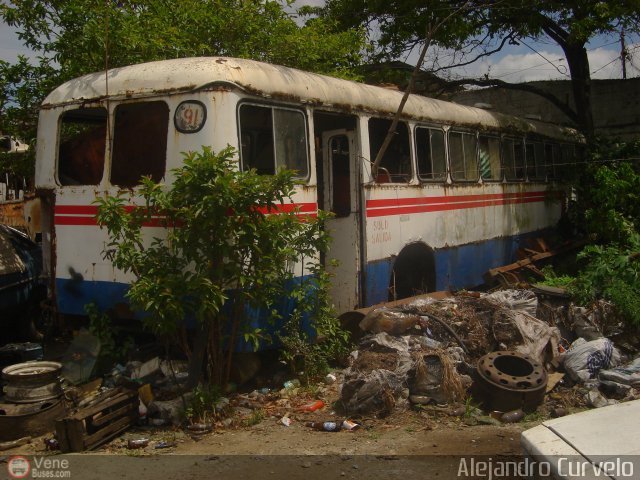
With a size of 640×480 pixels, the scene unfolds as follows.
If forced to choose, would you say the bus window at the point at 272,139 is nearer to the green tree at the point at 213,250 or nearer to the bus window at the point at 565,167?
the green tree at the point at 213,250

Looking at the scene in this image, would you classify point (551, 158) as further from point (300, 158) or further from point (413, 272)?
point (300, 158)

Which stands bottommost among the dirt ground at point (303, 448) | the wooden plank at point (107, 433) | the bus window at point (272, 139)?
the dirt ground at point (303, 448)

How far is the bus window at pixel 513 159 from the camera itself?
411 inches

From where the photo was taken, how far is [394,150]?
7.64m

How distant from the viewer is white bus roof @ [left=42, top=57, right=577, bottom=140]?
5361 mm

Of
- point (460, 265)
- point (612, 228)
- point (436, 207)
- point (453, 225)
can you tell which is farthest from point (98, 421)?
point (612, 228)

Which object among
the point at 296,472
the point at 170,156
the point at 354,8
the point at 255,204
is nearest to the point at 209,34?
the point at 170,156

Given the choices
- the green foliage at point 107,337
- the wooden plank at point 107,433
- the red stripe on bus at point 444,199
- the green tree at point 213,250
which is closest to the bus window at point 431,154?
the red stripe on bus at point 444,199

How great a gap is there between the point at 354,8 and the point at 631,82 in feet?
31.9

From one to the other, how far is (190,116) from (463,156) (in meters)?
4.90

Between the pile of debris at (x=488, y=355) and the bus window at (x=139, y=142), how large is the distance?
257cm

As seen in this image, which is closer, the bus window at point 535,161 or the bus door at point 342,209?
the bus door at point 342,209

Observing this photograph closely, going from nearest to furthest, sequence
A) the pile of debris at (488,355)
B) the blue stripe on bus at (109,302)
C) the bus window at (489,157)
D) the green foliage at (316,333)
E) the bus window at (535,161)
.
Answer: the pile of debris at (488,355), the blue stripe on bus at (109,302), the green foliage at (316,333), the bus window at (489,157), the bus window at (535,161)

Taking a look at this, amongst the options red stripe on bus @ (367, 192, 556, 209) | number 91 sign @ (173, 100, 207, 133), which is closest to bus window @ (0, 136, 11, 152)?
number 91 sign @ (173, 100, 207, 133)
